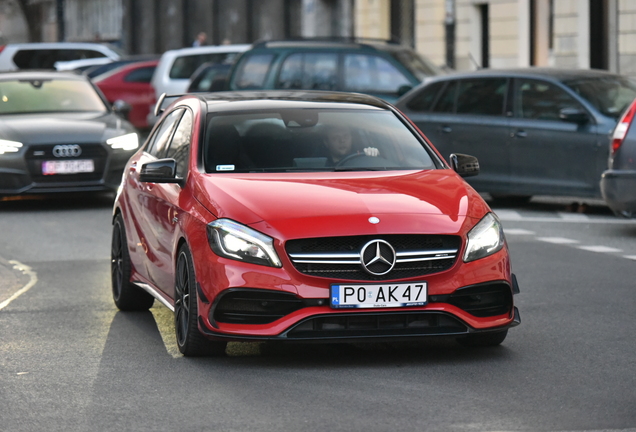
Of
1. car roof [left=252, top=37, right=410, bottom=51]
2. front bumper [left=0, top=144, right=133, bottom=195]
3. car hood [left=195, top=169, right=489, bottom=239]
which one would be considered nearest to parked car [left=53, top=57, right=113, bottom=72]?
car roof [left=252, top=37, right=410, bottom=51]

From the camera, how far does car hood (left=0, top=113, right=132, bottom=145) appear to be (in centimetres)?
1537

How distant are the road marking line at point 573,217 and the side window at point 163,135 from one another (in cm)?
622

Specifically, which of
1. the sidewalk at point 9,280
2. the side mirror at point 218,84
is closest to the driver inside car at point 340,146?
the sidewalk at point 9,280

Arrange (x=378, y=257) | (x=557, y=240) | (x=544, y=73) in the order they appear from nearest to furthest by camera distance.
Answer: (x=378, y=257) → (x=557, y=240) → (x=544, y=73)

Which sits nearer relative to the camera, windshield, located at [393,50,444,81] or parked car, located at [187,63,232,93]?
windshield, located at [393,50,444,81]

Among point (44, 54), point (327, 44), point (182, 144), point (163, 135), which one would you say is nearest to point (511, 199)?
point (327, 44)

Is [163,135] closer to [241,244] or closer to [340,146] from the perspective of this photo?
[340,146]

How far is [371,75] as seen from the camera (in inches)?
728

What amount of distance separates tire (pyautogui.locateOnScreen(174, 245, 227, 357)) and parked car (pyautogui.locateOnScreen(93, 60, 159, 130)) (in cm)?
2100

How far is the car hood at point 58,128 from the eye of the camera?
50.4ft

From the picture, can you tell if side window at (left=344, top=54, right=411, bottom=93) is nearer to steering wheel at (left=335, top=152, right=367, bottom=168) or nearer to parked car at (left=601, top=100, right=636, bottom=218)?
parked car at (left=601, top=100, right=636, bottom=218)

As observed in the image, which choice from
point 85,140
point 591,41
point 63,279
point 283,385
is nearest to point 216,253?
point 283,385

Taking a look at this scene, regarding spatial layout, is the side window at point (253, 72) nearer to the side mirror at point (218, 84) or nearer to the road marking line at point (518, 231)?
the side mirror at point (218, 84)

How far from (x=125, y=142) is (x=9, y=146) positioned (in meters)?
1.28
